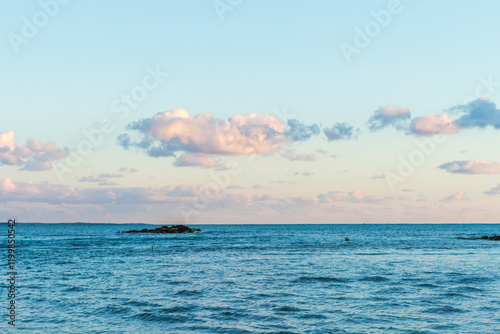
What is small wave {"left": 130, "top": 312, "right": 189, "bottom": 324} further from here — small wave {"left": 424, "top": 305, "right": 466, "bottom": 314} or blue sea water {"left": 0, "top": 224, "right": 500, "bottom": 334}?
small wave {"left": 424, "top": 305, "right": 466, "bottom": 314}

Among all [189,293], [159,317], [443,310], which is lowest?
[159,317]

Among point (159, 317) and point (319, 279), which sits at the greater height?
point (319, 279)

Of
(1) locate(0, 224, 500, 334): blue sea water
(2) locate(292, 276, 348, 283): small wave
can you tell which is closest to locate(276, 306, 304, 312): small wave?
(1) locate(0, 224, 500, 334): blue sea water

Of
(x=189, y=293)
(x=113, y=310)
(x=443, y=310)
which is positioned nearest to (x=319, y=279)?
(x=189, y=293)

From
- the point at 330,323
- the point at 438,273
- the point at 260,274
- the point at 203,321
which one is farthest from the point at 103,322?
the point at 438,273

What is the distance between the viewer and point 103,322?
29.9 metres

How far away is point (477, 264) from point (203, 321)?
45125 mm

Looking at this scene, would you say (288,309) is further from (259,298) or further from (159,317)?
(159,317)

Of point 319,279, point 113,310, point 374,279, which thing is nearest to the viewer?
point 113,310

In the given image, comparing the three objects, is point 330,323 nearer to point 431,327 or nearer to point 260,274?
point 431,327

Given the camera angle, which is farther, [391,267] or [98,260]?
[98,260]

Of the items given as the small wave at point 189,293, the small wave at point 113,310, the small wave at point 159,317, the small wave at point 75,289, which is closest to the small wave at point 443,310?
the small wave at point 159,317

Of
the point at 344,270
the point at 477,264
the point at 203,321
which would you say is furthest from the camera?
the point at 477,264

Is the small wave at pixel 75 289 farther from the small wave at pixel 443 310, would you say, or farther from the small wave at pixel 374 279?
the small wave at pixel 443 310
